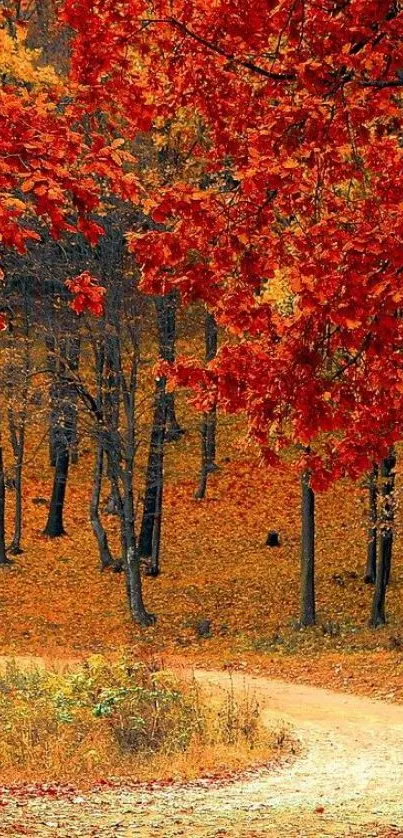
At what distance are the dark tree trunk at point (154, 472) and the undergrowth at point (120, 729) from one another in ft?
41.3

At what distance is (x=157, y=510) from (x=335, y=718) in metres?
12.9

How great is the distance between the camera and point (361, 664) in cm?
2136

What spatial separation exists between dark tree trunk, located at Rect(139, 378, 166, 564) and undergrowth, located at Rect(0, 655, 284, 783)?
496 inches

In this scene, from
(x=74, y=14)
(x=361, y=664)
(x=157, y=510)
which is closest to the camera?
(x=74, y=14)

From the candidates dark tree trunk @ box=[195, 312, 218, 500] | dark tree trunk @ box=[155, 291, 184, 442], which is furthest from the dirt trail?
dark tree trunk @ box=[195, 312, 218, 500]

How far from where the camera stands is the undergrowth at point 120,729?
12.1 meters

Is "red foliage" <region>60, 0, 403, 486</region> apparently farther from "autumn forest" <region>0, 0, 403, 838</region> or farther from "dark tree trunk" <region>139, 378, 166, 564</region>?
"dark tree trunk" <region>139, 378, 166, 564</region>

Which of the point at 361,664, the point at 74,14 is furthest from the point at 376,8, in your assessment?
→ the point at 361,664

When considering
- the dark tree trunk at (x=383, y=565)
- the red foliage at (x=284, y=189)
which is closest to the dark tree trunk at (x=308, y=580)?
the dark tree trunk at (x=383, y=565)

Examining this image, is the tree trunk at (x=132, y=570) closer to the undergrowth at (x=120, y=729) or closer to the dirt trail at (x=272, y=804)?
the undergrowth at (x=120, y=729)

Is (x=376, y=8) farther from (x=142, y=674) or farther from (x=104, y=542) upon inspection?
(x=104, y=542)

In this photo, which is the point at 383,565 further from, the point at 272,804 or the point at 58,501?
the point at 272,804

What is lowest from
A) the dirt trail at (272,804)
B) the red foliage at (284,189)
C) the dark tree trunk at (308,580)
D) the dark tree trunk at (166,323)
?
the dirt trail at (272,804)

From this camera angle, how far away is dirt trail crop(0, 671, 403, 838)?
29.9 ft
